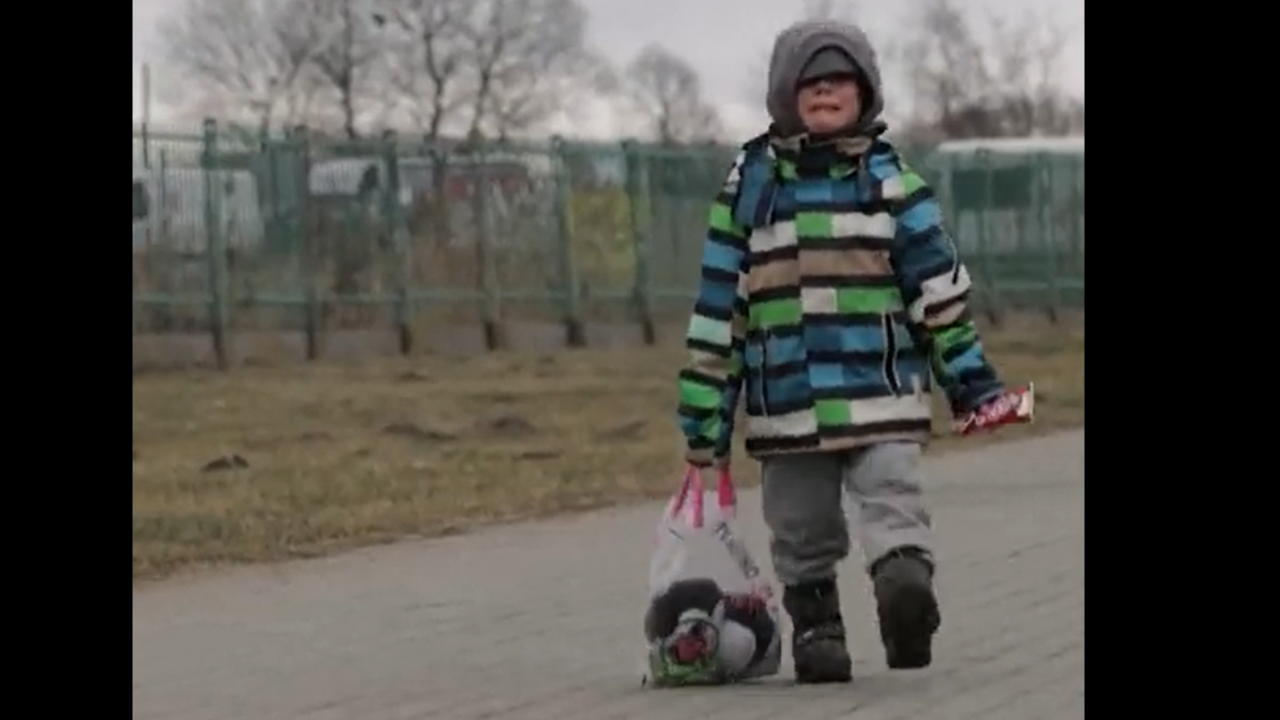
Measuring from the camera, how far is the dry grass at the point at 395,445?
46.2 ft

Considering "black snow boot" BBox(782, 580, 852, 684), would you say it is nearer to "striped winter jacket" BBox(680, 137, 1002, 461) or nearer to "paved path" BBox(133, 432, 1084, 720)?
"paved path" BBox(133, 432, 1084, 720)

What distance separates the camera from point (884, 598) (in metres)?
8.66

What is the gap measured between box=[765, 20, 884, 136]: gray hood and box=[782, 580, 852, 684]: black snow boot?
1.19 meters

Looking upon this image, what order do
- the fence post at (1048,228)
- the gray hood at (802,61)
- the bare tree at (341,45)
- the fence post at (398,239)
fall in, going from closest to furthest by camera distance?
the gray hood at (802,61), the fence post at (398,239), the fence post at (1048,228), the bare tree at (341,45)

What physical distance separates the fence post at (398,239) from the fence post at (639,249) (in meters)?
3.13

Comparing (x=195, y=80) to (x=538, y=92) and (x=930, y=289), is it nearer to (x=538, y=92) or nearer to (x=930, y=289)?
(x=538, y=92)

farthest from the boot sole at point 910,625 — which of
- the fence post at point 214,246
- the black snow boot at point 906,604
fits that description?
the fence post at point 214,246

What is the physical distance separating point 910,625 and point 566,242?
22.5m

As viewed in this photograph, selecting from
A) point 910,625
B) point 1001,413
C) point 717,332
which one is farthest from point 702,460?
point 1001,413

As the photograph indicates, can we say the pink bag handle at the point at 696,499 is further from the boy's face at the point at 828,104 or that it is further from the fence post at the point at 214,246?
the fence post at the point at 214,246

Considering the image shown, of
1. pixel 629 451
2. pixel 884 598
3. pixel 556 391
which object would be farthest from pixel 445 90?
pixel 884 598

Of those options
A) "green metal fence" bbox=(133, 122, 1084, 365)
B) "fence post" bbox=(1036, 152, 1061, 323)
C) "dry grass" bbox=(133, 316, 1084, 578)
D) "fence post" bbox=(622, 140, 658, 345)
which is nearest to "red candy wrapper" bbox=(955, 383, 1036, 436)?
"dry grass" bbox=(133, 316, 1084, 578)

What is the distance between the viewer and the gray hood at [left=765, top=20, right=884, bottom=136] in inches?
336
